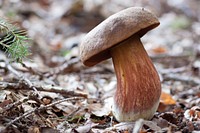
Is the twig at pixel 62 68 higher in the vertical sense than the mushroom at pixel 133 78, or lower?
higher

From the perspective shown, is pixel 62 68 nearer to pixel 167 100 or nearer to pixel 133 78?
pixel 167 100

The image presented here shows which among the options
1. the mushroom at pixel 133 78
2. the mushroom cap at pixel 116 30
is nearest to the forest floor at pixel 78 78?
the mushroom at pixel 133 78

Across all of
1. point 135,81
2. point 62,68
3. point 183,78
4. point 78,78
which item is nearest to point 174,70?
point 183,78

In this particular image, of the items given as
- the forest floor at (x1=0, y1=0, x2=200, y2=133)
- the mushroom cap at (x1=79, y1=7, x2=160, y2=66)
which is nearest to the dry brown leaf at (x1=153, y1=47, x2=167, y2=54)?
the forest floor at (x1=0, y1=0, x2=200, y2=133)

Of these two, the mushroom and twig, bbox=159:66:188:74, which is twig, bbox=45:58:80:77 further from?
the mushroom

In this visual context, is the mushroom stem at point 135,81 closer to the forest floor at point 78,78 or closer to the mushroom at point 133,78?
the mushroom at point 133,78
